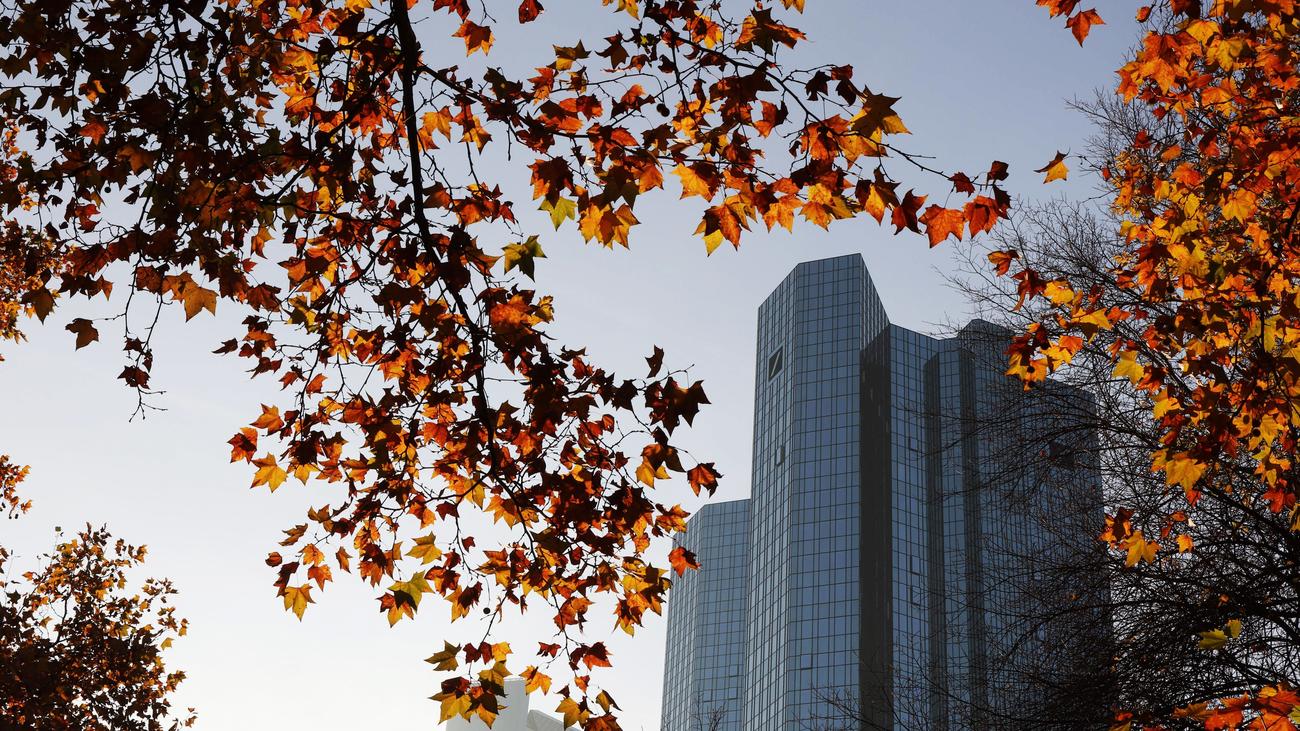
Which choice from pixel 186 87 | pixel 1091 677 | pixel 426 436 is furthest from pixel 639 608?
pixel 1091 677

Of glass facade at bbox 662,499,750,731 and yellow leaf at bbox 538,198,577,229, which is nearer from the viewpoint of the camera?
yellow leaf at bbox 538,198,577,229

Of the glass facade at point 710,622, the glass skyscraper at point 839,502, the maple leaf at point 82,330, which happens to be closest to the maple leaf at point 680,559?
the maple leaf at point 82,330

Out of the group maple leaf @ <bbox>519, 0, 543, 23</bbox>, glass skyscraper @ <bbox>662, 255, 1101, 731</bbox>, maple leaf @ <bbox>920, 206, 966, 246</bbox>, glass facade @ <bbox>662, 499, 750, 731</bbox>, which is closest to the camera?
maple leaf @ <bbox>920, 206, 966, 246</bbox>

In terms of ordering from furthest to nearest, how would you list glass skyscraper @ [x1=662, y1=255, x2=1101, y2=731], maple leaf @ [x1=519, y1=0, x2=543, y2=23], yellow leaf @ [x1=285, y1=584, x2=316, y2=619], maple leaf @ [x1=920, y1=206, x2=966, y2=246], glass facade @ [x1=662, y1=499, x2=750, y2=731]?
glass facade @ [x1=662, y1=499, x2=750, y2=731]
glass skyscraper @ [x1=662, y1=255, x2=1101, y2=731]
maple leaf @ [x1=519, y1=0, x2=543, y2=23]
yellow leaf @ [x1=285, y1=584, x2=316, y2=619]
maple leaf @ [x1=920, y1=206, x2=966, y2=246]

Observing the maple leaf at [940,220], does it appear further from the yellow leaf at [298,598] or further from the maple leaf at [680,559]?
the yellow leaf at [298,598]

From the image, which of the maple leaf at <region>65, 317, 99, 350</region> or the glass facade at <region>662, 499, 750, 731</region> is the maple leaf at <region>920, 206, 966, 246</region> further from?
the glass facade at <region>662, 499, 750, 731</region>

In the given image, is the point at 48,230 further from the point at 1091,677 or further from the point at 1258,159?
the point at 1091,677

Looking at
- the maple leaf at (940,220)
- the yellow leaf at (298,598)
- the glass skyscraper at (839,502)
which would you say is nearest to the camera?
the maple leaf at (940,220)

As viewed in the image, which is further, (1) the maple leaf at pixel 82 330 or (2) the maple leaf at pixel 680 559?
(2) the maple leaf at pixel 680 559

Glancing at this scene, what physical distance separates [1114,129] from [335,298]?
8804mm

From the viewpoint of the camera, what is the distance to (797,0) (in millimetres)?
5047

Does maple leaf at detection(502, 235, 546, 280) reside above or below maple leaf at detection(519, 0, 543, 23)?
Result: below

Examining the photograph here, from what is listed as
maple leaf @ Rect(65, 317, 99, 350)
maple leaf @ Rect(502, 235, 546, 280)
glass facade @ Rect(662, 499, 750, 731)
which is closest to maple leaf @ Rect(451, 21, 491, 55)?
maple leaf @ Rect(502, 235, 546, 280)

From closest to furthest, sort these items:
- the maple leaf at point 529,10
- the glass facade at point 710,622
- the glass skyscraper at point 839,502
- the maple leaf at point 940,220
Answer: the maple leaf at point 940,220
the maple leaf at point 529,10
the glass skyscraper at point 839,502
the glass facade at point 710,622
